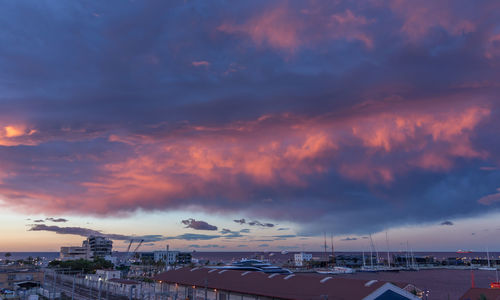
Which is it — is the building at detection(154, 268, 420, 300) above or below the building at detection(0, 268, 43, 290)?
above

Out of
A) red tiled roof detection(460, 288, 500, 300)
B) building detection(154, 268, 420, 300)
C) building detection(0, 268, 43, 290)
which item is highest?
building detection(154, 268, 420, 300)

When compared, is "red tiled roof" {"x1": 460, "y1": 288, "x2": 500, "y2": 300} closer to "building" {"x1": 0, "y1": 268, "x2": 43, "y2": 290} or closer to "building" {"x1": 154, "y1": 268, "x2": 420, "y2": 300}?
"building" {"x1": 154, "y1": 268, "x2": 420, "y2": 300}

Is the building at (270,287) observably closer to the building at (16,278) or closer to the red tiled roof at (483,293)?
the red tiled roof at (483,293)

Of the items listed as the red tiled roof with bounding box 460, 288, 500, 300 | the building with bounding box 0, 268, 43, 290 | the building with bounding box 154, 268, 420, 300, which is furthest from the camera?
the building with bounding box 0, 268, 43, 290

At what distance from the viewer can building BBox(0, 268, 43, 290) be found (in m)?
84.1

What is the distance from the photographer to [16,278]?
89312mm

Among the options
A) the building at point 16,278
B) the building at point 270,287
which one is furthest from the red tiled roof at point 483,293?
the building at point 16,278

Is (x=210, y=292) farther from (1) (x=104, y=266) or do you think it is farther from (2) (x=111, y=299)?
(1) (x=104, y=266)

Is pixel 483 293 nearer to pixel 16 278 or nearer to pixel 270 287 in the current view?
pixel 270 287

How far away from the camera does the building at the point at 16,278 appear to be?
84.1 meters

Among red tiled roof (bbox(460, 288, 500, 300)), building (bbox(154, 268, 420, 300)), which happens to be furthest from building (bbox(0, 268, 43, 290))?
red tiled roof (bbox(460, 288, 500, 300))

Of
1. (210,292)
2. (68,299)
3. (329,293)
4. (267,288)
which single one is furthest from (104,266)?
(329,293)

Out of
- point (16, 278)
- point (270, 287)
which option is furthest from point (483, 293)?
point (16, 278)

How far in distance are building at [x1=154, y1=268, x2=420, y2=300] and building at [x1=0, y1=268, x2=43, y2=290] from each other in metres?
41.4
